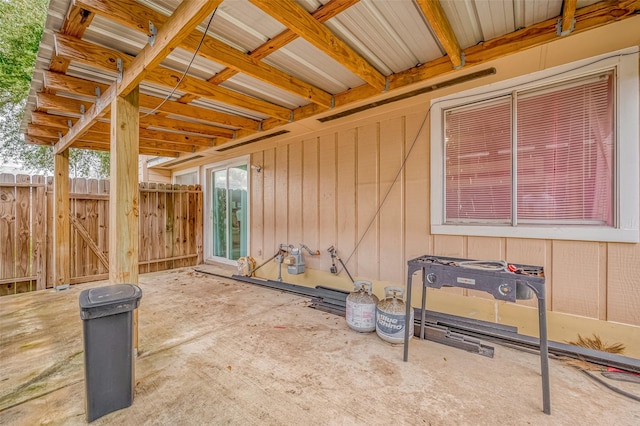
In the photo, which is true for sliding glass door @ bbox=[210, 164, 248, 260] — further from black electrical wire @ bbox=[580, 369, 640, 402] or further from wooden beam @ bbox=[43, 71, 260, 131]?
black electrical wire @ bbox=[580, 369, 640, 402]

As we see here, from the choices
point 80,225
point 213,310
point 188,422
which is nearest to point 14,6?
point 80,225

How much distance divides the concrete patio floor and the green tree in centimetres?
808

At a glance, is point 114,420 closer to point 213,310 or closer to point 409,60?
point 213,310

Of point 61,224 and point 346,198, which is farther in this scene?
point 61,224

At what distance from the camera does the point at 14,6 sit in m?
8.24

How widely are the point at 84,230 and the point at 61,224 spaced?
1.92 ft

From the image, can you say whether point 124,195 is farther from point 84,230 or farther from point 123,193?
point 84,230

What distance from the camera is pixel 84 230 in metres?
4.95

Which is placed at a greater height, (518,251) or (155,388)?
(518,251)

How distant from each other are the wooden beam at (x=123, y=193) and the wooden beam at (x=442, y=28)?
2.55 m

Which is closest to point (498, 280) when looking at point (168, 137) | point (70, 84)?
point (70, 84)

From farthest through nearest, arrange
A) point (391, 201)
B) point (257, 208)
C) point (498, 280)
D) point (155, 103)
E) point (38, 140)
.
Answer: point (257, 208)
point (38, 140)
point (391, 201)
point (155, 103)
point (498, 280)

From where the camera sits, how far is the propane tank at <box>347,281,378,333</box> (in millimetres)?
2787

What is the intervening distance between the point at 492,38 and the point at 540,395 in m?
2.93
